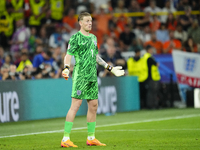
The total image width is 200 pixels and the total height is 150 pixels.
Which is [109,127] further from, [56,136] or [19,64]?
[19,64]

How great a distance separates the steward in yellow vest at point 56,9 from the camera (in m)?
20.5

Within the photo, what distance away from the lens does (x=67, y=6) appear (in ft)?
69.8

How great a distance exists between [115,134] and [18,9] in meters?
11.6

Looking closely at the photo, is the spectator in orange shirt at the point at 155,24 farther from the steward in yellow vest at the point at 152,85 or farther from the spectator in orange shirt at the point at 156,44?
the steward in yellow vest at the point at 152,85

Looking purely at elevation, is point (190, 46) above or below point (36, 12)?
below

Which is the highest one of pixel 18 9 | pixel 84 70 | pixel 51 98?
pixel 18 9

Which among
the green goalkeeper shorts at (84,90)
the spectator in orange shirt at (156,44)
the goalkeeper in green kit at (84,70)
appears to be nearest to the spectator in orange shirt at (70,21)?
the spectator in orange shirt at (156,44)

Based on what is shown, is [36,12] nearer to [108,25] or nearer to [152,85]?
[108,25]

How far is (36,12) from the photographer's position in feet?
66.1

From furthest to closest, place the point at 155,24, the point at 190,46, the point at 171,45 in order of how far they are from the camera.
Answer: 1. the point at 155,24
2. the point at 171,45
3. the point at 190,46

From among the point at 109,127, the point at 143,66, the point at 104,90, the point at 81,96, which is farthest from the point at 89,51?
the point at 143,66

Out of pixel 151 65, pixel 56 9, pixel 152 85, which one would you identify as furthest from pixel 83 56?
pixel 56 9

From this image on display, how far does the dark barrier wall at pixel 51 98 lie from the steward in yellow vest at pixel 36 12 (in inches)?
222

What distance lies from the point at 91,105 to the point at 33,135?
232cm
